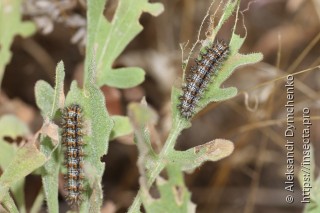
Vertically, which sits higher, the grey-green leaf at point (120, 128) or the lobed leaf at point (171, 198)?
the grey-green leaf at point (120, 128)

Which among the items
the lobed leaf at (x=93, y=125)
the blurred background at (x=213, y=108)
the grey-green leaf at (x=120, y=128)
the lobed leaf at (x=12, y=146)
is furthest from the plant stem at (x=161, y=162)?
the blurred background at (x=213, y=108)

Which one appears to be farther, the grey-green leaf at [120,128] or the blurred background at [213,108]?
the blurred background at [213,108]

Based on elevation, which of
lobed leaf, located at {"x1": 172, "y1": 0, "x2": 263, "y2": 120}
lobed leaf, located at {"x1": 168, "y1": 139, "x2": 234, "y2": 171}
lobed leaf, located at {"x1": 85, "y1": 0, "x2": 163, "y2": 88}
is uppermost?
lobed leaf, located at {"x1": 85, "y1": 0, "x2": 163, "y2": 88}

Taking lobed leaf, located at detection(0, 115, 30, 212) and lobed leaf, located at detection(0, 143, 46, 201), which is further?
lobed leaf, located at detection(0, 115, 30, 212)

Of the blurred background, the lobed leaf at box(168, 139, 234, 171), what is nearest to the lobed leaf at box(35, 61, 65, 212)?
the lobed leaf at box(168, 139, 234, 171)

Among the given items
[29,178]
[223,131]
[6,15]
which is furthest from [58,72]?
[223,131]

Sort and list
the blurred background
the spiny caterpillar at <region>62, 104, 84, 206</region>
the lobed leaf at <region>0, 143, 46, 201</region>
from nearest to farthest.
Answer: the lobed leaf at <region>0, 143, 46, 201</region> < the spiny caterpillar at <region>62, 104, 84, 206</region> < the blurred background

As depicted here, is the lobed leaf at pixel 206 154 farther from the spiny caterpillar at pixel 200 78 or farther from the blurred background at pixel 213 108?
the blurred background at pixel 213 108

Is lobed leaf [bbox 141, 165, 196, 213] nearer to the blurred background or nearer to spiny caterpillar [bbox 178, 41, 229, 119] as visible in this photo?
spiny caterpillar [bbox 178, 41, 229, 119]
